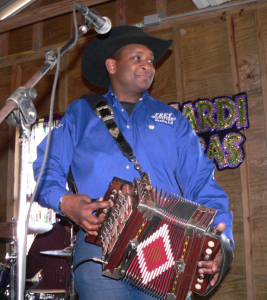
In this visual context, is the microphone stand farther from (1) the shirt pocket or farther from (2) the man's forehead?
(2) the man's forehead

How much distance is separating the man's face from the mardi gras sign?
190 centimetres

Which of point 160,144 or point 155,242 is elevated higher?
point 160,144

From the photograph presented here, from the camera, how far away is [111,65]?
104 inches

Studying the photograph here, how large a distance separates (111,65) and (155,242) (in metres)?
1.37

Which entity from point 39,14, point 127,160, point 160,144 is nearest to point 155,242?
point 127,160

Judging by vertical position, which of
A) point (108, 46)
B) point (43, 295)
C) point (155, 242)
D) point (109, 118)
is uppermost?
point (108, 46)

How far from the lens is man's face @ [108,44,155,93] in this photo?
7.82 feet

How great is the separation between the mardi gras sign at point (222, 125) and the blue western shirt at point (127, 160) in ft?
6.16

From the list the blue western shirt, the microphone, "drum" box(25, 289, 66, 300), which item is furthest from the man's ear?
"drum" box(25, 289, 66, 300)

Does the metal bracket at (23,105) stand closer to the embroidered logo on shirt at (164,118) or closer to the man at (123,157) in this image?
the man at (123,157)

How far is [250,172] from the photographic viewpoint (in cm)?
396

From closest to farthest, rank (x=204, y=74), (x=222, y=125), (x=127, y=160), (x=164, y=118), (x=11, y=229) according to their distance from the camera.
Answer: (x=127, y=160), (x=164, y=118), (x=11, y=229), (x=222, y=125), (x=204, y=74)

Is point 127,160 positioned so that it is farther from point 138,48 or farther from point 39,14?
point 39,14

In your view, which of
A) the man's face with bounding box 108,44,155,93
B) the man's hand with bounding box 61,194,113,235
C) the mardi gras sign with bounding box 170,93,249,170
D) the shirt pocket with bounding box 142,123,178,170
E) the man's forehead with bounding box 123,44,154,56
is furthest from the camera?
the mardi gras sign with bounding box 170,93,249,170
